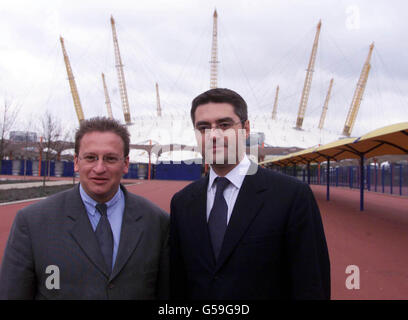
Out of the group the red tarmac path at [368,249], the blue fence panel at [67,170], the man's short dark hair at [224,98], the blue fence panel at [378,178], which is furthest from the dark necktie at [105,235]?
the blue fence panel at [67,170]

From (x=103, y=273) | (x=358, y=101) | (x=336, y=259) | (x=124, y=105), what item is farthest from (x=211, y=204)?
(x=358, y=101)

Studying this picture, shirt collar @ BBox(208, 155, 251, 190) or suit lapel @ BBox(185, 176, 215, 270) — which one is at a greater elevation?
shirt collar @ BBox(208, 155, 251, 190)

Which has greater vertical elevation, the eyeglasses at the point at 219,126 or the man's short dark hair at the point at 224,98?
the man's short dark hair at the point at 224,98

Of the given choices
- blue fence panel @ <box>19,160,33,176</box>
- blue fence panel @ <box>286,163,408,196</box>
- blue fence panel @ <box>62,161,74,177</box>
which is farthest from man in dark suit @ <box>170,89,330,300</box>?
blue fence panel @ <box>19,160,33,176</box>

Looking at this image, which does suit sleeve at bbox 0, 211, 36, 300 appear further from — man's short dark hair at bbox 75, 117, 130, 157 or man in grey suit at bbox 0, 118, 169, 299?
man's short dark hair at bbox 75, 117, 130, 157

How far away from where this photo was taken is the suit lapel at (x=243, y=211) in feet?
5.56

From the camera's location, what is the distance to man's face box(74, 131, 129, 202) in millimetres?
1890

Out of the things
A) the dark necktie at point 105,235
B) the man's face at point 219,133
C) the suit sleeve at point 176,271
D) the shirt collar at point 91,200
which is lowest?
the suit sleeve at point 176,271

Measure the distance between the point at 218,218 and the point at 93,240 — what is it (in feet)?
2.27

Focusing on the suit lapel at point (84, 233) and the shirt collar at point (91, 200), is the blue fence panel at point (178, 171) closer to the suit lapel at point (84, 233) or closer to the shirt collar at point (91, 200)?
the shirt collar at point (91, 200)

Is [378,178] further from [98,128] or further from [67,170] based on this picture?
[67,170]

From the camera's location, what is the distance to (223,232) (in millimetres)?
1780

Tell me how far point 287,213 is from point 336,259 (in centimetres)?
488

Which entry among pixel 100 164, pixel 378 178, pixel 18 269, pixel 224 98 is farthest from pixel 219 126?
pixel 378 178
